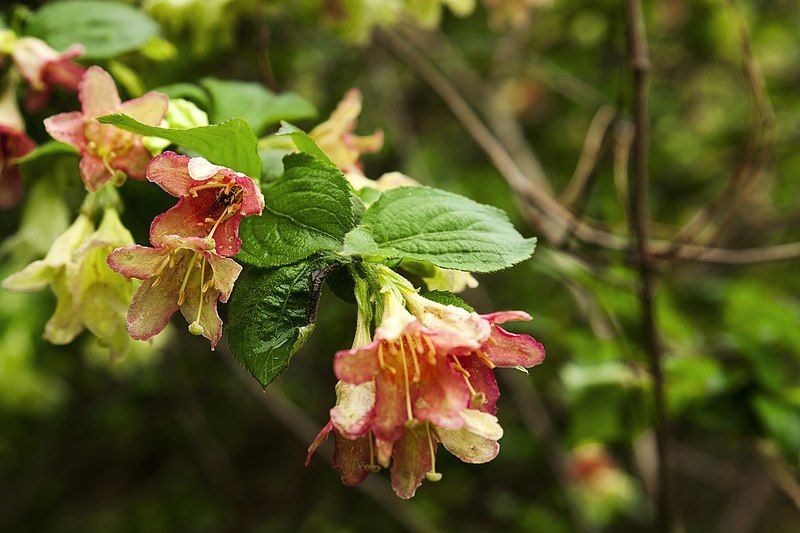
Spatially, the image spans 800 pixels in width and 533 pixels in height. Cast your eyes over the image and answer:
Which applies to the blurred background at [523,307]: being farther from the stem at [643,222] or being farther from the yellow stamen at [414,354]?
the yellow stamen at [414,354]

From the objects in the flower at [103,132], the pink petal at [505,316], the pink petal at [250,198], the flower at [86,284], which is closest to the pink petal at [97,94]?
the flower at [103,132]

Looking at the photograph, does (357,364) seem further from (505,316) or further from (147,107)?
(147,107)

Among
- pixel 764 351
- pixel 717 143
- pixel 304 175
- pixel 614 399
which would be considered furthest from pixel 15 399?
pixel 717 143

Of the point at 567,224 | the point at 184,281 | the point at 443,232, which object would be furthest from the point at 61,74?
the point at 567,224

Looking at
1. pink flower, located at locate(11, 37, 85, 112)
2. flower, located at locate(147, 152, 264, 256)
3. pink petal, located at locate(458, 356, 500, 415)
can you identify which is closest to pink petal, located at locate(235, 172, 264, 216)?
flower, located at locate(147, 152, 264, 256)

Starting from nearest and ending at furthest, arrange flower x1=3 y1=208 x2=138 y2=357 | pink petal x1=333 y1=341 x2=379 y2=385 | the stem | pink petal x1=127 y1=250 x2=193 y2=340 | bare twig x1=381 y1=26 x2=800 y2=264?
1. pink petal x1=333 y1=341 x2=379 y2=385
2. pink petal x1=127 y1=250 x2=193 y2=340
3. flower x1=3 y1=208 x2=138 y2=357
4. the stem
5. bare twig x1=381 y1=26 x2=800 y2=264

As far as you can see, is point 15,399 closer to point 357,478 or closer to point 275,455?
point 275,455

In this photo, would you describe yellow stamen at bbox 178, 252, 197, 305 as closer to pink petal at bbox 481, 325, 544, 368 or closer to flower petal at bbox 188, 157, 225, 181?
flower petal at bbox 188, 157, 225, 181
